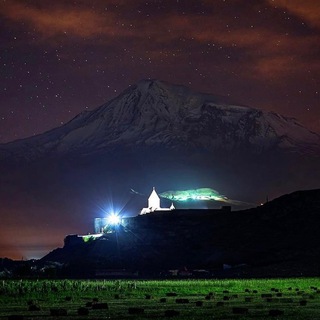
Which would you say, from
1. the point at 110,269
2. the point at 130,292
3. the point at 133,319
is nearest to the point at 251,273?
the point at 110,269

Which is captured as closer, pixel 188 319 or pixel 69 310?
pixel 188 319

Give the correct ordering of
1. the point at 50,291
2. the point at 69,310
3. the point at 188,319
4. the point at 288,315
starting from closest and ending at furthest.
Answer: the point at 188,319, the point at 288,315, the point at 69,310, the point at 50,291

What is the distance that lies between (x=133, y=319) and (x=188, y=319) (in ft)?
10.7

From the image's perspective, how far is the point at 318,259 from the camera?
648 ft

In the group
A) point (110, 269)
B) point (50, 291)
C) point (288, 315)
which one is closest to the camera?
point (288, 315)

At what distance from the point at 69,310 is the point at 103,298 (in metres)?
19.9

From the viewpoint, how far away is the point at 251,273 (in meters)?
174

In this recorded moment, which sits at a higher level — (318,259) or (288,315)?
(318,259)

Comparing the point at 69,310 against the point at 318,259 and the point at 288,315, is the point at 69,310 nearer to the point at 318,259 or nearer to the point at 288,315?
the point at 288,315

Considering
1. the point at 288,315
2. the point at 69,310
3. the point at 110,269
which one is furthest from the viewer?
the point at 110,269

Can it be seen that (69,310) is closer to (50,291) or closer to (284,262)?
(50,291)

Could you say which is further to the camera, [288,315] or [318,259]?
[318,259]

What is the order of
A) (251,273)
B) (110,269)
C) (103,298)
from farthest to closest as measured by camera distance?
(110,269) → (251,273) → (103,298)

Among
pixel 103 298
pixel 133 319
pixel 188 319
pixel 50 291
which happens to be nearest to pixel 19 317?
pixel 133 319
